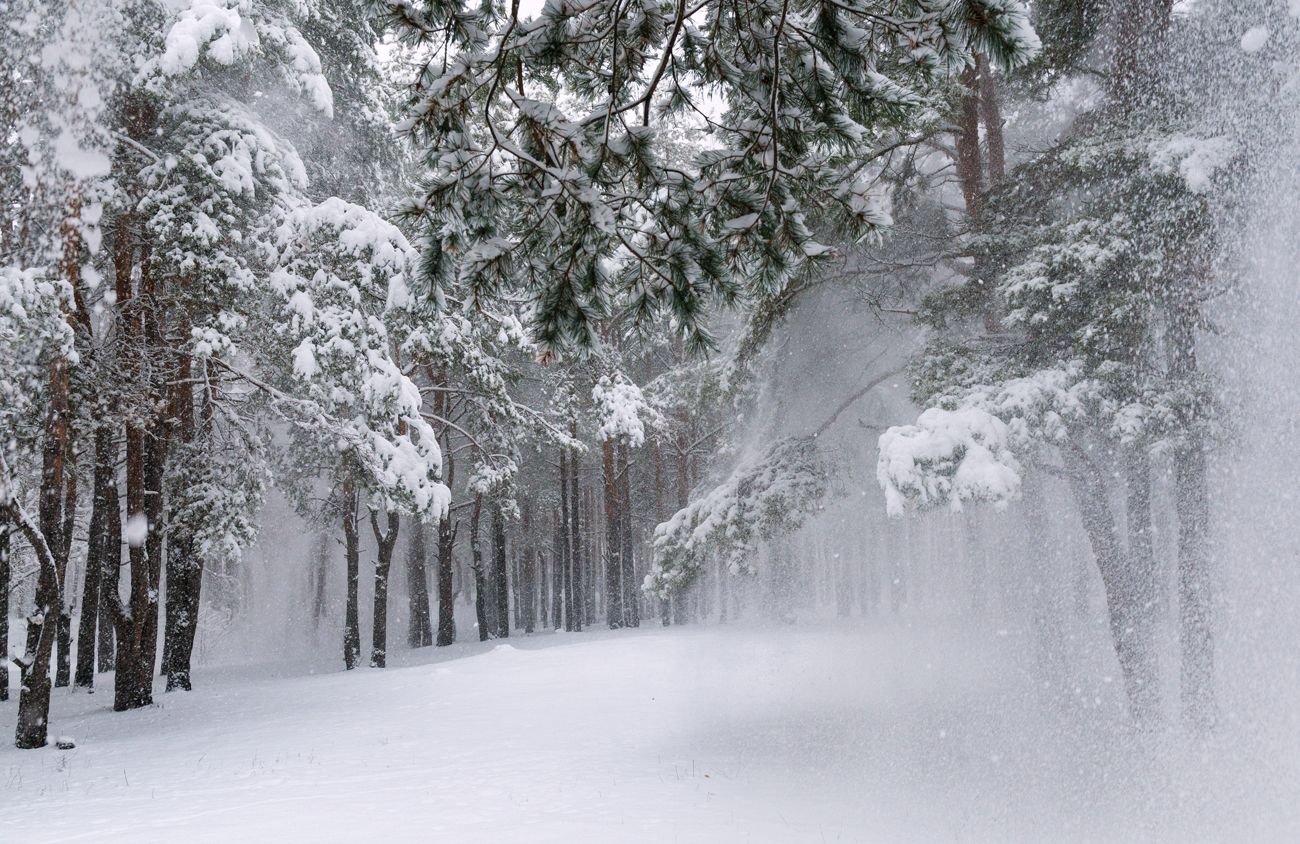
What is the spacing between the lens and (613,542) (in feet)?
76.9

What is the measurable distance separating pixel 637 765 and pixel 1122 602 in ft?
21.3

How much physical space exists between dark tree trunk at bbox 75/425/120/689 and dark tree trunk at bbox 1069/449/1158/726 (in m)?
12.9

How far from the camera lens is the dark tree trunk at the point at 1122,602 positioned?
978 centimetres

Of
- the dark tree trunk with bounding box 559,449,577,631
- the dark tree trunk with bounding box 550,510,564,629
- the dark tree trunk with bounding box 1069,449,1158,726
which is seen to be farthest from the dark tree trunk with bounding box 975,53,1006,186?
the dark tree trunk with bounding box 550,510,564,629

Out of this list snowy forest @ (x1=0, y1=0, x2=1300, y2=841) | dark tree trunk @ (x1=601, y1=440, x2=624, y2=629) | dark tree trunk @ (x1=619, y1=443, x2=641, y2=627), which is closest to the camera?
snowy forest @ (x1=0, y1=0, x2=1300, y2=841)

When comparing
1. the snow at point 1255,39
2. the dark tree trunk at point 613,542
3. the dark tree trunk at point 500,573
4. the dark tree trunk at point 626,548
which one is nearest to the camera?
the snow at point 1255,39

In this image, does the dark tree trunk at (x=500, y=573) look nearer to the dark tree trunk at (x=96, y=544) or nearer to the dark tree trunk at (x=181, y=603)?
the dark tree trunk at (x=181, y=603)

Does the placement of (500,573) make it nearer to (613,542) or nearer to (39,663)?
(613,542)

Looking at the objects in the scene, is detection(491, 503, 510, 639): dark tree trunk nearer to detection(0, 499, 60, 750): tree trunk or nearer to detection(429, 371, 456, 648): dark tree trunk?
detection(429, 371, 456, 648): dark tree trunk

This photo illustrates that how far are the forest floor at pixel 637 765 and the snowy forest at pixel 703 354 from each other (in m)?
0.07

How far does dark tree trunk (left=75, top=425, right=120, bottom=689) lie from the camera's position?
1281cm

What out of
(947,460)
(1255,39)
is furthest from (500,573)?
(1255,39)

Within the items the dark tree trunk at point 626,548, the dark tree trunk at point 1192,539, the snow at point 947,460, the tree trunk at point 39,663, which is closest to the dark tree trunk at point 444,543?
the dark tree trunk at point 626,548

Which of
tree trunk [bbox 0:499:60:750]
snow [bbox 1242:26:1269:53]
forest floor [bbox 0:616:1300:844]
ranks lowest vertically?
forest floor [bbox 0:616:1300:844]
